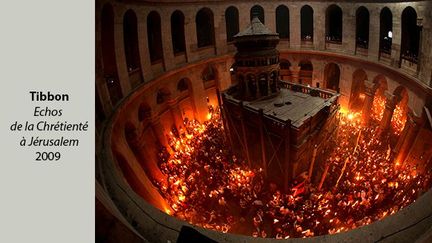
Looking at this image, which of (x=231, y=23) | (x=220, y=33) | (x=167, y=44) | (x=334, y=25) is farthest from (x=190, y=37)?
(x=334, y=25)

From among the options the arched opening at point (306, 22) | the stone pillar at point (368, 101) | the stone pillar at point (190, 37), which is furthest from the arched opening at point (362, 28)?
the stone pillar at point (190, 37)

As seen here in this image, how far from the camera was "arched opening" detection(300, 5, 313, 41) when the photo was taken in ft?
79.5

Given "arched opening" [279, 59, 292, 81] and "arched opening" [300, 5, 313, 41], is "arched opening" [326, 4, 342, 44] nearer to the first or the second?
"arched opening" [300, 5, 313, 41]

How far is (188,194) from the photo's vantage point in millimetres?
14961

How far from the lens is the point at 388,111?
18.9 m

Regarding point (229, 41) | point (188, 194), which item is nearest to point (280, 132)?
point (188, 194)

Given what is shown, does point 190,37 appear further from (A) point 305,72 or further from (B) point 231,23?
(A) point 305,72

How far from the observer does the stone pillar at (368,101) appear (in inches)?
804

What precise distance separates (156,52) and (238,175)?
10654 millimetres

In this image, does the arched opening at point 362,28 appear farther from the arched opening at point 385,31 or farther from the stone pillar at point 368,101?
the stone pillar at point 368,101

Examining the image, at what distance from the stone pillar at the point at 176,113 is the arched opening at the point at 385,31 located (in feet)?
48.6

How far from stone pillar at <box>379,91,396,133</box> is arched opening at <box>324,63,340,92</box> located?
20.2 ft

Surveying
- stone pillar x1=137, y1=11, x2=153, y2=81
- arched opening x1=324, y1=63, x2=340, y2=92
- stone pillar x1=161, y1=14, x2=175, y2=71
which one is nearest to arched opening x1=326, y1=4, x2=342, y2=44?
arched opening x1=324, y1=63, x2=340, y2=92

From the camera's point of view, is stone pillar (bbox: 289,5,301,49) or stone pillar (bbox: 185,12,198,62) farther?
stone pillar (bbox: 289,5,301,49)
